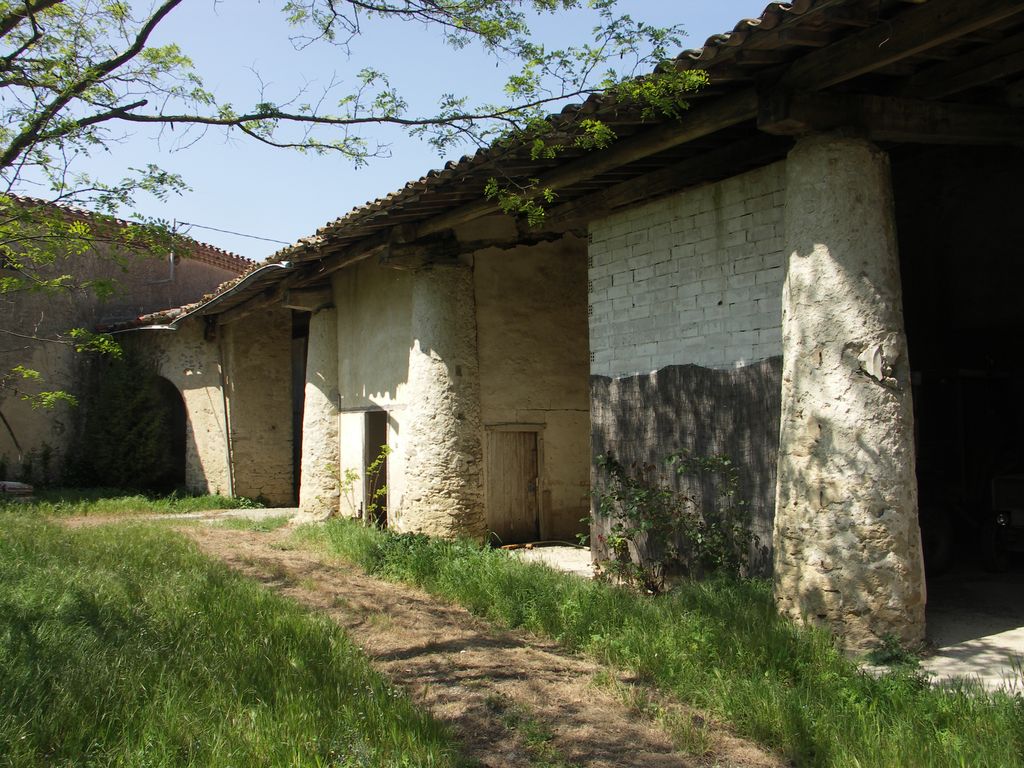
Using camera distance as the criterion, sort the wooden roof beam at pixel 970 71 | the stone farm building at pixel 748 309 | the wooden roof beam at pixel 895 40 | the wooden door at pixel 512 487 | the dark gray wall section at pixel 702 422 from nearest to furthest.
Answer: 1. the wooden roof beam at pixel 895 40
2. the wooden roof beam at pixel 970 71
3. the stone farm building at pixel 748 309
4. the dark gray wall section at pixel 702 422
5. the wooden door at pixel 512 487

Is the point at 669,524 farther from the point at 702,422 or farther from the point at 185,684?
the point at 185,684

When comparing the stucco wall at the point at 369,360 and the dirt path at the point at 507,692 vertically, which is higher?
the stucco wall at the point at 369,360

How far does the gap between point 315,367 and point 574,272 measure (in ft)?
14.8

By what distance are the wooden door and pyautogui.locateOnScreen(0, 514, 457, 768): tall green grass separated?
4094 millimetres

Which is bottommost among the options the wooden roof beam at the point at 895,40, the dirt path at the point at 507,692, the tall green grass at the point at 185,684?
the dirt path at the point at 507,692

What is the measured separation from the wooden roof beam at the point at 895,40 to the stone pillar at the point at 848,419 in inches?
17.9

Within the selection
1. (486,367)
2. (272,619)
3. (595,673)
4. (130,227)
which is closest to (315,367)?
(486,367)

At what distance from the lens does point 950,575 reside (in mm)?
8125

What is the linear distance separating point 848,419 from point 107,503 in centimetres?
1319

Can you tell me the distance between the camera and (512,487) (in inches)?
427

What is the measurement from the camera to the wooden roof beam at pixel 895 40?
471 centimetres

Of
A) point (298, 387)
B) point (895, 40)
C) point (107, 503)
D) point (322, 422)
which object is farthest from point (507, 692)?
point (298, 387)

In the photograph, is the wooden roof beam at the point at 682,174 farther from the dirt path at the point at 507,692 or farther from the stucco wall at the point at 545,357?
the dirt path at the point at 507,692

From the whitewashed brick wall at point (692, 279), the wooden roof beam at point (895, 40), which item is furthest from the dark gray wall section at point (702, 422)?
the wooden roof beam at point (895, 40)
